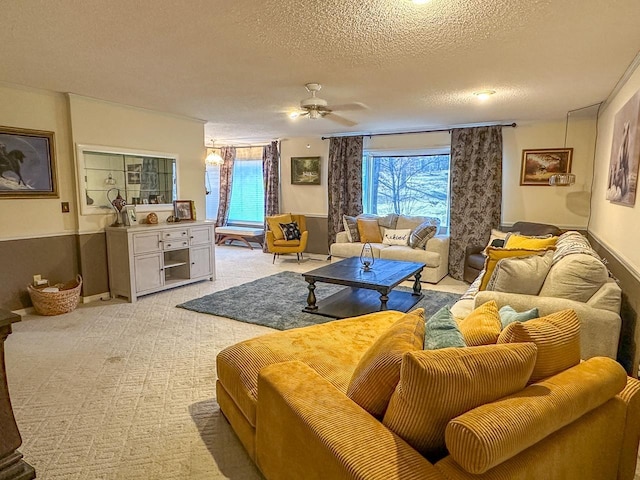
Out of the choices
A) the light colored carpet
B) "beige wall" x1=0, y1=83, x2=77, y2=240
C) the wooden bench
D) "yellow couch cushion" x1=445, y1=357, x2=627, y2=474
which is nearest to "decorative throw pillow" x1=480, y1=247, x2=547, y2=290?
"yellow couch cushion" x1=445, y1=357, x2=627, y2=474

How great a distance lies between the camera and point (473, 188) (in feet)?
18.8

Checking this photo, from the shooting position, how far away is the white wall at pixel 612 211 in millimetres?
2726

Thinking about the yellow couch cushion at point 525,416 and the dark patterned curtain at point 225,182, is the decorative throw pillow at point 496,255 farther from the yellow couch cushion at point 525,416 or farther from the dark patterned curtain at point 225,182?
the dark patterned curtain at point 225,182

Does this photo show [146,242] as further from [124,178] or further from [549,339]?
[549,339]

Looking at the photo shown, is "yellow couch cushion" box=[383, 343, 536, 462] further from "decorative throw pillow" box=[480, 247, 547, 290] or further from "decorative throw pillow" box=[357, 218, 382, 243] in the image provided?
"decorative throw pillow" box=[357, 218, 382, 243]

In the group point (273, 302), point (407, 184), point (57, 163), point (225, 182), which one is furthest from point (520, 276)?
point (225, 182)

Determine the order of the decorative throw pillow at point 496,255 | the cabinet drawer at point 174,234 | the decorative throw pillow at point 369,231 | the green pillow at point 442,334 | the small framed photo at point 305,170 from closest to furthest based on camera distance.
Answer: the green pillow at point 442,334, the decorative throw pillow at point 496,255, the cabinet drawer at point 174,234, the decorative throw pillow at point 369,231, the small framed photo at point 305,170

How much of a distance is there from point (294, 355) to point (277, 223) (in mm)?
5090

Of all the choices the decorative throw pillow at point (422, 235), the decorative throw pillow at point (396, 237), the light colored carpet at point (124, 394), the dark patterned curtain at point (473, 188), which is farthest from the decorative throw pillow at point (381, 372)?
the dark patterned curtain at point (473, 188)

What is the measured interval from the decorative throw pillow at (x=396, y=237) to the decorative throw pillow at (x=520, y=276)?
3.07 meters

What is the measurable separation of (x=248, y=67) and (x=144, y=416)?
2.57 meters

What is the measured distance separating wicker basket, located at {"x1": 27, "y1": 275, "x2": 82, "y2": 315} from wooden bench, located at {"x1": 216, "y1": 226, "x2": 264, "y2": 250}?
414 cm

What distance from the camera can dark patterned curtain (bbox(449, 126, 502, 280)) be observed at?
18.3 ft

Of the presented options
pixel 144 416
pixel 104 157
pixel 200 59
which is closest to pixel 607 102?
pixel 200 59
